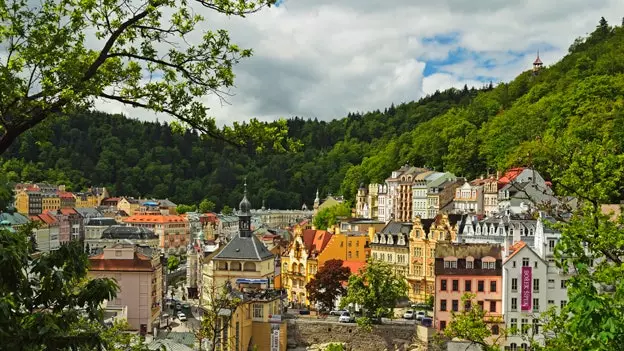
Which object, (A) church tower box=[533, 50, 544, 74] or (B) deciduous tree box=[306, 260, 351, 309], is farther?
(A) church tower box=[533, 50, 544, 74]

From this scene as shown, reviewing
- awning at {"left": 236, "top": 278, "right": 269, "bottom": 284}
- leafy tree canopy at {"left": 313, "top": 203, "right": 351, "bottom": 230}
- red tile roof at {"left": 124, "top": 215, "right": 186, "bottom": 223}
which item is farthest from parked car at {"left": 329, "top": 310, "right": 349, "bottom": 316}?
red tile roof at {"left": 124, "top": 215, "right": 186, "bottom": 223}

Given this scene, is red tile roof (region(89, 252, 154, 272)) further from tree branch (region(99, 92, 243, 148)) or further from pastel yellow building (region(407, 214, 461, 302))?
tree branch (region(99, 92, 243, 148))

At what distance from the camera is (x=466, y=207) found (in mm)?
78000

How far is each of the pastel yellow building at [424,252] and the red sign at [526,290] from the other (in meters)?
14.4

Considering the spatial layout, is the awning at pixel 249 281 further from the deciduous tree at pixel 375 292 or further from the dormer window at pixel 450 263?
the dormer window at pixel 450 263

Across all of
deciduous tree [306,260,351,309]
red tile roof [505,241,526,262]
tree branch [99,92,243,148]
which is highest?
tree branch [99,92,243,148]

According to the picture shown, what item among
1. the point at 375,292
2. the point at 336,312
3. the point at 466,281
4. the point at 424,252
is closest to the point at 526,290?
the point at 466,281

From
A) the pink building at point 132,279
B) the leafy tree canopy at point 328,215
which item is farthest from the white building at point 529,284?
the leafy tree canopy at point 328,215

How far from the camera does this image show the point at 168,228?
433 ft

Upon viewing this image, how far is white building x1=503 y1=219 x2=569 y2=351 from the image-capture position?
4531 cm

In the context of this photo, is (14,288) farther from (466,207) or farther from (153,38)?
(466,207)

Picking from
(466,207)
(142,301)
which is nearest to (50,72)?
(142,301)

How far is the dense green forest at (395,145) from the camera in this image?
279ft

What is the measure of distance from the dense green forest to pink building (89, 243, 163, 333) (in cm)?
1054
